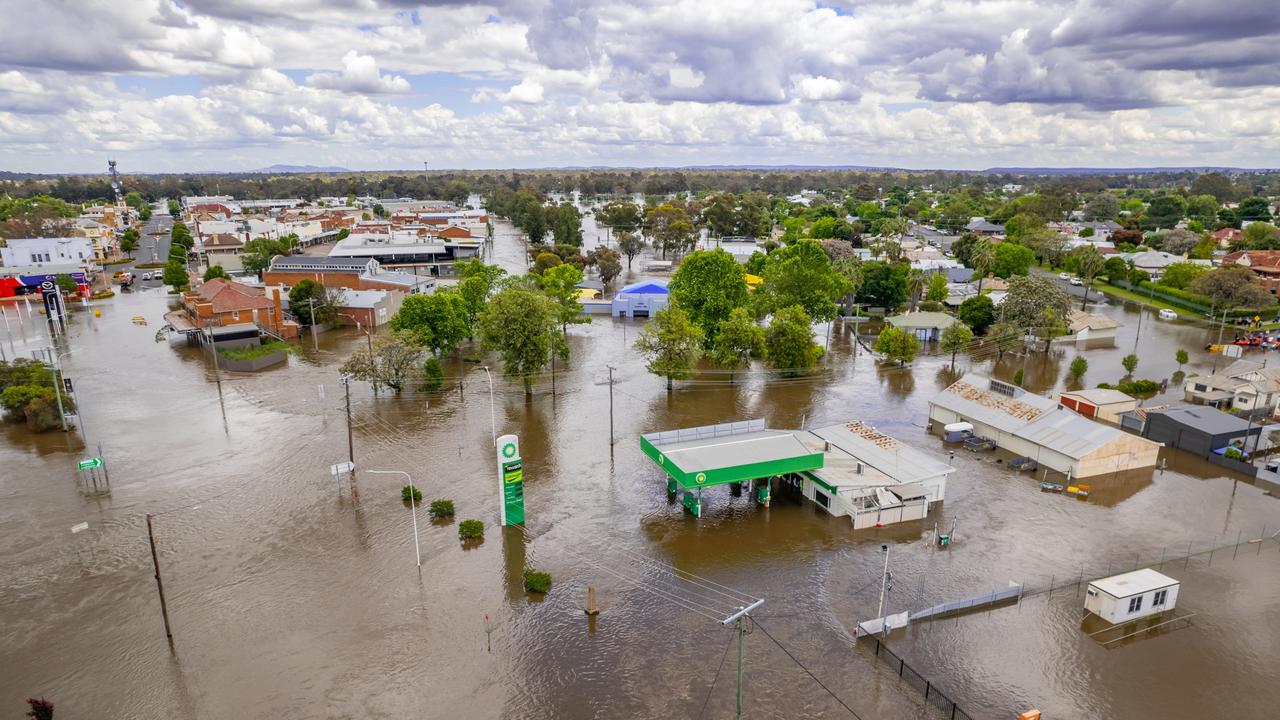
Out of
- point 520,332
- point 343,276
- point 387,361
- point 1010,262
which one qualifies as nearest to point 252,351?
point 387,361

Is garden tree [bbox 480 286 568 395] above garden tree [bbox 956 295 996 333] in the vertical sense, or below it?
above

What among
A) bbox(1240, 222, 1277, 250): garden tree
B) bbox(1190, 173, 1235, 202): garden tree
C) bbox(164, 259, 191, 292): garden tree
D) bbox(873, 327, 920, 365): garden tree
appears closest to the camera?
bbox(873, 327, 920, 365): garden tree

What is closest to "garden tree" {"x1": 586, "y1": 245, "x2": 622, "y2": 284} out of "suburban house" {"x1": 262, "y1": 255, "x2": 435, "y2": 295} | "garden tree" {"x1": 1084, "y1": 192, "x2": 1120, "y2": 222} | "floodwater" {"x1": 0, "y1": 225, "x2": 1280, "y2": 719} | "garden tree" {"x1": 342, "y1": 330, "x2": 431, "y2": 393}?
"suburban house" {"x1": 262, "y1": 255, "x2": 435, "y2": 295}

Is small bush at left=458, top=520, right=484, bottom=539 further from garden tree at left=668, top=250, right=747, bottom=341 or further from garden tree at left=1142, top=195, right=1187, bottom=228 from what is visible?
garden tree at left=1142, top=195, right=1187, bottom=228

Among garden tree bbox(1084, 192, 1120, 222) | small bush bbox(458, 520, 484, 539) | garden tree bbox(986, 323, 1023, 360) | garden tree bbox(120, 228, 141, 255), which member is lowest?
small bush bbox(458, 520, 484, 539)

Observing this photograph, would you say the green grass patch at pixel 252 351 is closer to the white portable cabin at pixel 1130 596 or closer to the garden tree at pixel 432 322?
the garden tree at pixel 432 322

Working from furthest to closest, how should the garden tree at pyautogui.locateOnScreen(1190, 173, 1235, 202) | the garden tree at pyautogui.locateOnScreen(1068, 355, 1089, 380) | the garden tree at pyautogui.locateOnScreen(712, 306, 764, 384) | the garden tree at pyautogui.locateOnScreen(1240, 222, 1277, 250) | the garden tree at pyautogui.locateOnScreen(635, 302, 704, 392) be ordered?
the garden tree at pyautogui.locateOnScreen(1190, 173, 1235, 202) → the garden tree at pyautogui.locateOnScreen(1240, 222, 1277, 250) → the garden tree at pyautogui.locateOnScreen(1068, 355, 1089, 380) → the garden tree at pyautogui.locateOnScreen(712, 306, 764, 384) → the garden tree at pyautogui.locateOnScreen(635, 302, 704, 392)

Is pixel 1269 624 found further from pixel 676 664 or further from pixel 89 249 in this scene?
pixel 89 249
